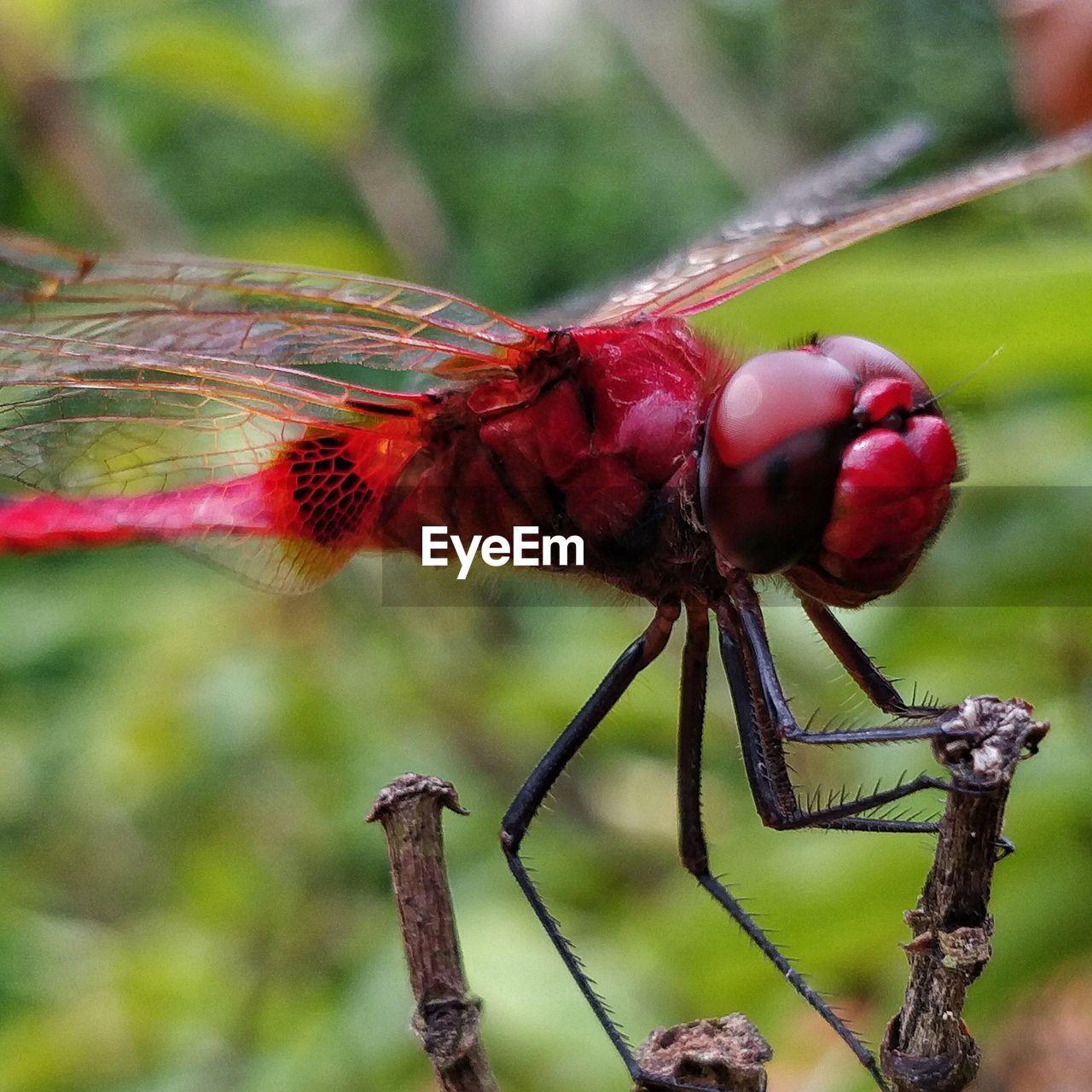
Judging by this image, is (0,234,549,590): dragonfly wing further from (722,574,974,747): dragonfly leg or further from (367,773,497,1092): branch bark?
(367,773,497,1092): branch bark

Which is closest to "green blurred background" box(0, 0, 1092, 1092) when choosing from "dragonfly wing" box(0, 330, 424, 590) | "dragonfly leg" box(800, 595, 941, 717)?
"dragonfly leg" box(800, 595, 941, 717)

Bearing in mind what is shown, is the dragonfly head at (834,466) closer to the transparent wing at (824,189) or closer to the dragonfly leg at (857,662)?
the dragonfly leg at (857,662)

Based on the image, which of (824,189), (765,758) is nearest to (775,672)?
(765,758)

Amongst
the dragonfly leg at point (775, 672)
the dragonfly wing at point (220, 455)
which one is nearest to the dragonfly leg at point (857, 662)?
the dragonfly leg at point (775, 672)

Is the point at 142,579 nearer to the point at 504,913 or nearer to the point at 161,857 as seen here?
the point at 161,857

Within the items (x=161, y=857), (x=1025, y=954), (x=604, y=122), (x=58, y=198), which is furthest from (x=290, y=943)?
(x=604, y=122)

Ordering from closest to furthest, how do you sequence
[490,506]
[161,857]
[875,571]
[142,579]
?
1. [875,571]
2. [490,506]
3. [161,857]
4. [142,579]
